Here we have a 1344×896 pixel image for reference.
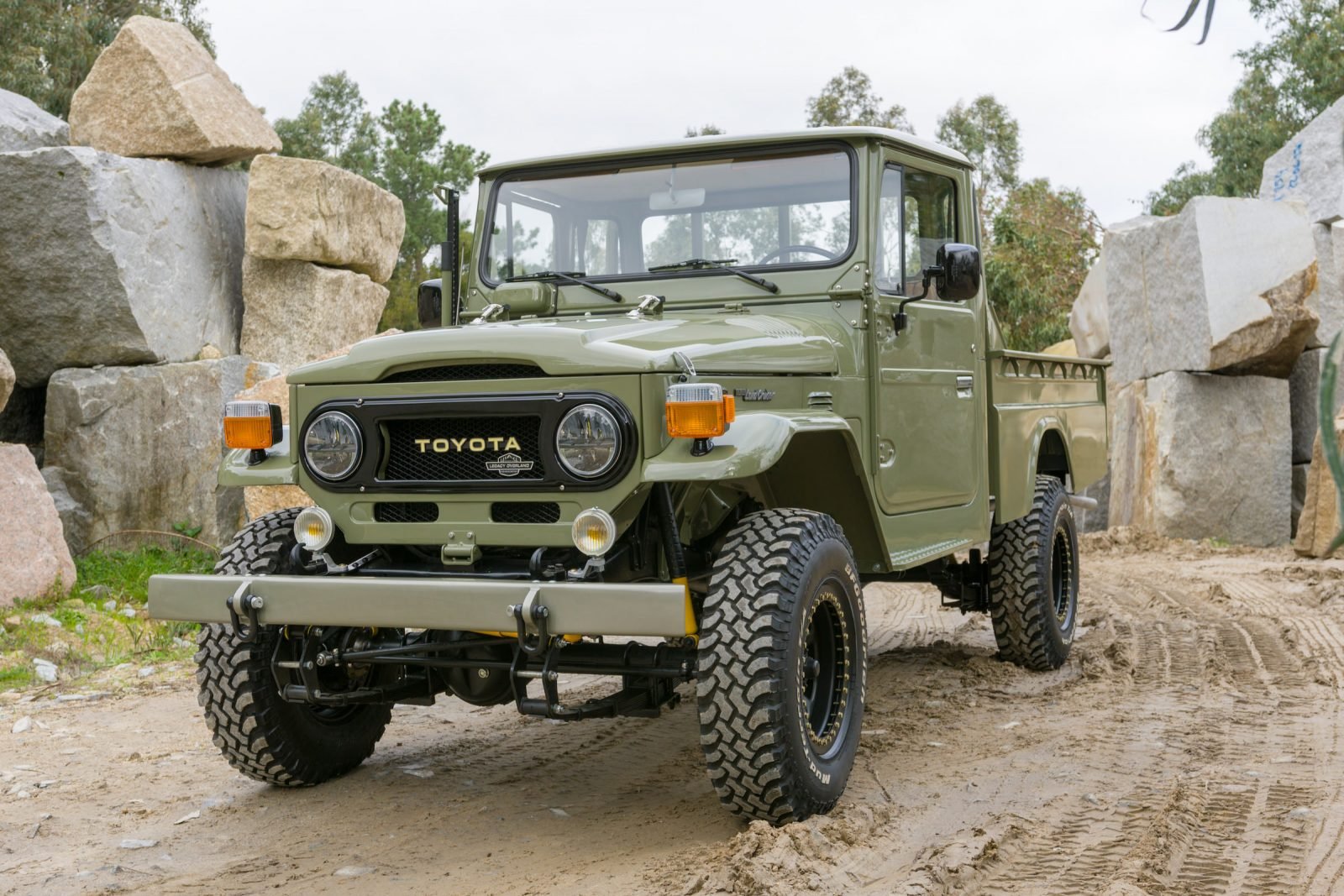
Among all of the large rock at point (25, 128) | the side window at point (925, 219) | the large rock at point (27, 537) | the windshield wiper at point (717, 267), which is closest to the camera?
the windshield wiper at point (717, 267)

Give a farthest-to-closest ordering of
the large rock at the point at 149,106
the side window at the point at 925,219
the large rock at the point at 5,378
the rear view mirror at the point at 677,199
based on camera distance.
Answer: the large rock at the point at 149,106 < the large rock at the point at 5,378 < the side window at the point at 925,219 < the rear view mirror at the point at 677,199

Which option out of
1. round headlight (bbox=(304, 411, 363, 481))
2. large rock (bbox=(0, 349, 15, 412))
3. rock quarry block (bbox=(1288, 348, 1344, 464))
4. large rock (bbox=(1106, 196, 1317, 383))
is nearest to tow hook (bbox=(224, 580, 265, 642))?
round headlight (bbox=(304, 411, 363, 481))

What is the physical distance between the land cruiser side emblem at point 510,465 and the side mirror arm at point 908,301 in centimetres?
183

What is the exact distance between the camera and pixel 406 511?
14.4 ft

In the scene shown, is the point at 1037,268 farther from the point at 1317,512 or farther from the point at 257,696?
the point at 257,696

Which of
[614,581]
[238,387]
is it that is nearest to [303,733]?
[614,581]

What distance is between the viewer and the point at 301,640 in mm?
4602

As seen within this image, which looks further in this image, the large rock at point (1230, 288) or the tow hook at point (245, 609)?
the large rock at point (1230, 288)

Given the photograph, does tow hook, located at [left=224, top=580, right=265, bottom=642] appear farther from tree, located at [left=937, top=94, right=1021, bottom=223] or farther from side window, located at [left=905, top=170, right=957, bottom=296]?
tree, located at [left=937, top=94, right=1021, bottom=223]

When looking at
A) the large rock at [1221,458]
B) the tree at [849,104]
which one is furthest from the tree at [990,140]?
A: the large rock at [1221,458]

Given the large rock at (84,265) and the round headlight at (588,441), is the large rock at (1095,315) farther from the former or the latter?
the round headlight at (588,441)

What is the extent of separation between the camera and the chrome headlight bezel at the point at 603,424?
402 cm

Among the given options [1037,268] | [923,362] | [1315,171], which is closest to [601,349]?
[923,362]

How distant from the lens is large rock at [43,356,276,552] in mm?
9430
